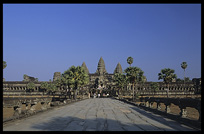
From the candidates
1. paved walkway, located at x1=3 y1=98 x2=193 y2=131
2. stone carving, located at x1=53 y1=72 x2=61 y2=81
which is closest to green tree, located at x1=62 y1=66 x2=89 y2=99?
paved walkway, located at x1=3 y1=98 x2=193 y2=131

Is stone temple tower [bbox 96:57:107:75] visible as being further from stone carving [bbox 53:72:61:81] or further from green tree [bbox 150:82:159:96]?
green tree [bbox 150:82:159:96]

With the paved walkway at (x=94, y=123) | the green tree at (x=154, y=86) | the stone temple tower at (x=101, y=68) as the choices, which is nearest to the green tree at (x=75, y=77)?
the paved walkway at (x=94, y=123)

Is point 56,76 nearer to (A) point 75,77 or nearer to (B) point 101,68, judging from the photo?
(B) point 101,68

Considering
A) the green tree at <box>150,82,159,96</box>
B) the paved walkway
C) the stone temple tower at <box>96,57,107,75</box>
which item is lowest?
the green tree at <box>150,82,159,96</box>

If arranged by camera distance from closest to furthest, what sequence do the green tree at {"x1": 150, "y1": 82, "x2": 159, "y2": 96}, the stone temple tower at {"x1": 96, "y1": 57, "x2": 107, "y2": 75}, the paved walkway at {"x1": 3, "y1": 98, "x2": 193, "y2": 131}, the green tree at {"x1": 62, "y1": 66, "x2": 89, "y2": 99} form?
the paved walkway at {"x1": 3, "y1": 98, "x2": 193, "y2": 131}
the green tree at {"x1": 62, "y1": 66, "x2": 89, "y2": 99}
the green tree at {"x1": 150, "y1": 82, "x2": 159, "y2": 96}
the stone temple tower at {"x1": 96, "y1": 57, "x2": 107, "y2": 75}

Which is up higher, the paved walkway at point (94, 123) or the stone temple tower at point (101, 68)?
the stone temple tower at point (101, 68)

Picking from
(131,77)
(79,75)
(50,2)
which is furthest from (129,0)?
(131,77)

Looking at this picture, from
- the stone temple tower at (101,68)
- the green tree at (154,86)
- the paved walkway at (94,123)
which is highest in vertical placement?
the stone temple tower at (101,68)

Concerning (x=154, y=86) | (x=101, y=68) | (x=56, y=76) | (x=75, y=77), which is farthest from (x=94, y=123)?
(x=56, y=76)

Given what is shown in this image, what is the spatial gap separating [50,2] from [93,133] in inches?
213

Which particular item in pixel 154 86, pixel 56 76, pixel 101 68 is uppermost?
pixel 101 68

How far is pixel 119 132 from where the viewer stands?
7391 mm

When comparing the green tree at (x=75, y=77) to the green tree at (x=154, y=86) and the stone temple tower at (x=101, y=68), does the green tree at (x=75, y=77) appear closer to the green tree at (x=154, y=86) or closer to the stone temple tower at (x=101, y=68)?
the green tree at (x=154, y=86)

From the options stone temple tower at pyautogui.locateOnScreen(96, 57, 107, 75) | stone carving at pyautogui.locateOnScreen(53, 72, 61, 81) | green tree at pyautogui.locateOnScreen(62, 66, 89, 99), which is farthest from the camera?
stone carving at pyautogui.locateOnScreen(53, 72, 61, 81)
